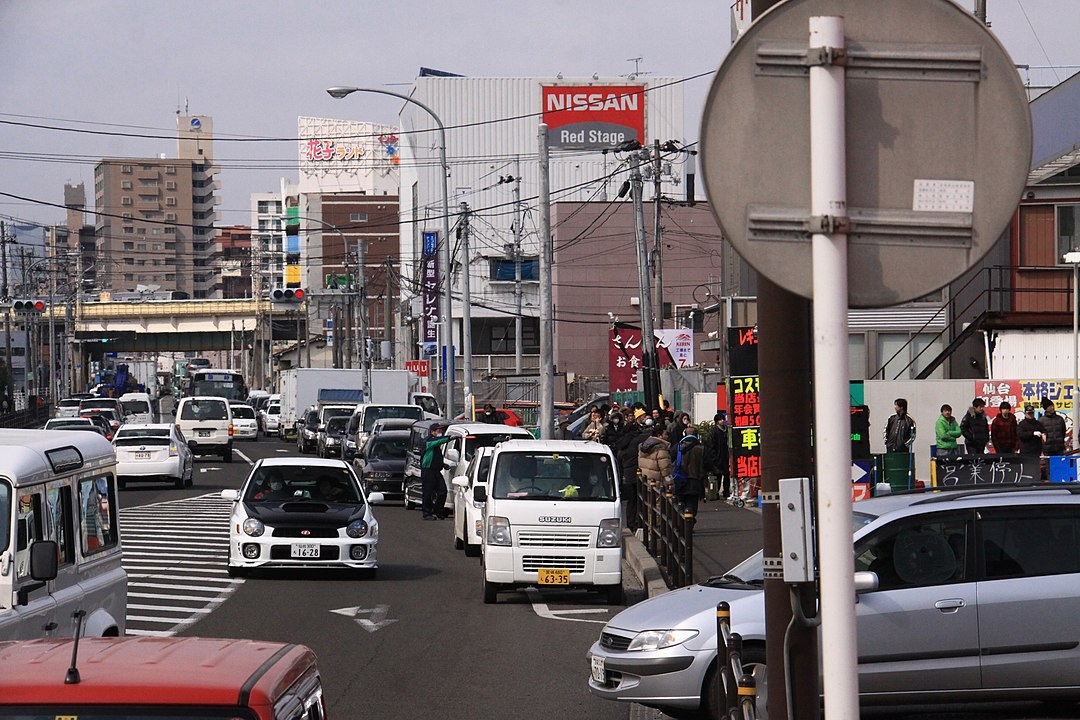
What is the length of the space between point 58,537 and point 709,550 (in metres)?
12.9

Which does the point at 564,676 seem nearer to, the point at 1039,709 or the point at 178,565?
the point at 1039,709

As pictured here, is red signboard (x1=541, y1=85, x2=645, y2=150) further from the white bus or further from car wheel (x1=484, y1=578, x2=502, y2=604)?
the white bus

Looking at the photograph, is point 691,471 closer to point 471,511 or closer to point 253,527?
point 471,511

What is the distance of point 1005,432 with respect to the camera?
2562cm

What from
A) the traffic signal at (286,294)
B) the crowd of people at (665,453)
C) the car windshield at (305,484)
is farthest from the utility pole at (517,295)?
the car windshield at (305,484)

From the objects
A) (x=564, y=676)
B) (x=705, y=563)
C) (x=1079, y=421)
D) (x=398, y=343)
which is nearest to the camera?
(x=564, y=676)

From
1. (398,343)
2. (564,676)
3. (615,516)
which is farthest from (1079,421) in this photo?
(398,343)

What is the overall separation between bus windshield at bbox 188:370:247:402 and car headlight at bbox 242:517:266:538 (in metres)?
58.2

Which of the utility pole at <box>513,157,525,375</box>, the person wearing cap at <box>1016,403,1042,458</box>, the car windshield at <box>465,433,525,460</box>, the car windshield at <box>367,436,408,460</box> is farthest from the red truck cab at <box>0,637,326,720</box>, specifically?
the utility pole at <box>513,157,525,375</box>

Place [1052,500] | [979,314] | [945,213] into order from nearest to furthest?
[945,213], [1052,500], [979,314]

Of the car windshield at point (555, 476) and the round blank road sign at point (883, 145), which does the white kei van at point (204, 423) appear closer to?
the car windshield at point (555, 476)

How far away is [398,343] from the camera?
111500 mm

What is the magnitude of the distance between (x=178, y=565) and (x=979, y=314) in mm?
21066

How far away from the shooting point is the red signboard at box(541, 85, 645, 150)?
92125mm
